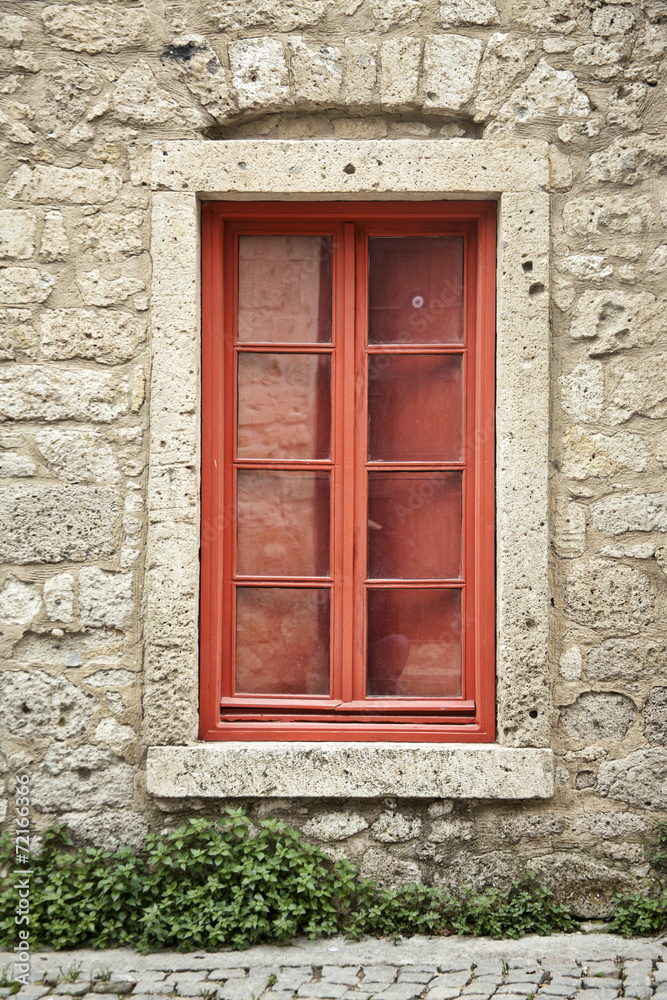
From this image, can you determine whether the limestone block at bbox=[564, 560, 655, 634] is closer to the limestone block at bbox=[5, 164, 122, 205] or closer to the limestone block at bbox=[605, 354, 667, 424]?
the limestone block at bbox=[605, 354, 667, 424]

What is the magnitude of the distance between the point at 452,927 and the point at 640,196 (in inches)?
104

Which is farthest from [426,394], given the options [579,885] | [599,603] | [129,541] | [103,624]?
[579,885]

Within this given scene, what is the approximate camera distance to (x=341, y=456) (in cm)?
286

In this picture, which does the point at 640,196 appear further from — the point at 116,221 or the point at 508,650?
the point at 116,221

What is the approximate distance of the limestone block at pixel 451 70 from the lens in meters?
2.68

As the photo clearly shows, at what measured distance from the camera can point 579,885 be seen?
2.65m

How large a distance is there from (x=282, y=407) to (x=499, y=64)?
1.44m

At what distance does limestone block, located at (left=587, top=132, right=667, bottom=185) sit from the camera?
2.68 metres

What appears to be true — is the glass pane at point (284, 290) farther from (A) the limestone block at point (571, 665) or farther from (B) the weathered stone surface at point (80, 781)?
(B) the weathered stone surface at point (80, 781)

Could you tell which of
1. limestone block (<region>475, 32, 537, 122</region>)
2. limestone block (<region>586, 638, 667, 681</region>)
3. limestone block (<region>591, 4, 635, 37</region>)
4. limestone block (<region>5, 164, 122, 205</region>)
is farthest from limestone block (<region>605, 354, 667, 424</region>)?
limestone block (<region>5, 164, 122, 205</region>)

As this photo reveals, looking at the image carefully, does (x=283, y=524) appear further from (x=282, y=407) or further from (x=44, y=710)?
(x=44, y=710)

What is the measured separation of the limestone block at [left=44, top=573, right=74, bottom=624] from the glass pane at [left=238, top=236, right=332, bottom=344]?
1126mm

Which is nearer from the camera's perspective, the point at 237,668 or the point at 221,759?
the point at 221,759

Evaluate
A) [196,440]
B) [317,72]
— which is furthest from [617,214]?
[196,440]
